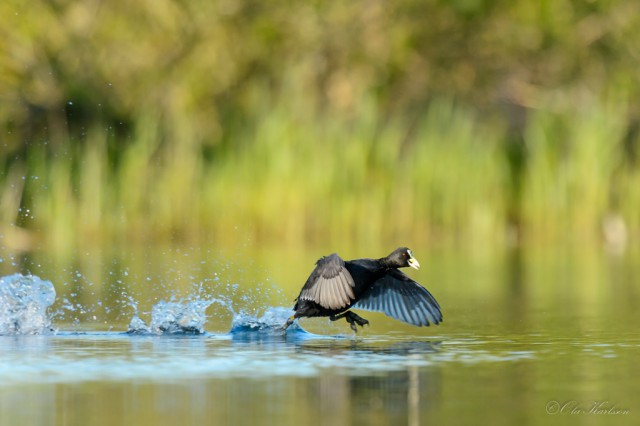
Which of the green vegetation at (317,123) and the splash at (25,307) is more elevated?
the green vegetation at (317,123)

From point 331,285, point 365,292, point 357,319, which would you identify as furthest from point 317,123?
point 331,285

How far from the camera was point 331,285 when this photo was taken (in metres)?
8.04

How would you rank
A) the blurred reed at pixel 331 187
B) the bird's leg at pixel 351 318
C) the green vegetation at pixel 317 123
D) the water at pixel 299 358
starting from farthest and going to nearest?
1. the green vegetation at pixel 317 123
2. the blurred reed at pixel 331 187
3. the bird's leg at pixel 351 318
4. the water at pixel 299 358

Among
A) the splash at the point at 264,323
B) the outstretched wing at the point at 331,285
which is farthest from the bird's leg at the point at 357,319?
the outstretched wing at the point at 331,285

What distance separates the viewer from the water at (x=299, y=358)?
17.7ft

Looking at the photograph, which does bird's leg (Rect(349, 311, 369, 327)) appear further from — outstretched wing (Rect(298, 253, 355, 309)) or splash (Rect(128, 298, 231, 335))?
splash (Rect(128, 298, 231, 335))

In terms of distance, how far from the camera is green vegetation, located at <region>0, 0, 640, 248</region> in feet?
57.0

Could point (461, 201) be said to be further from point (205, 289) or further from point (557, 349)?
point (557, 349)

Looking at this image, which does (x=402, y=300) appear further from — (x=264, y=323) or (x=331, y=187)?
(x=331, y=187)

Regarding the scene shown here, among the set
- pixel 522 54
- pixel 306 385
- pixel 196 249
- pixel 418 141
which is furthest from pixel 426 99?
pixel 306 385

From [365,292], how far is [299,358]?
81.4 inches

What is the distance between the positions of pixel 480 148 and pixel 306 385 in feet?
41.2

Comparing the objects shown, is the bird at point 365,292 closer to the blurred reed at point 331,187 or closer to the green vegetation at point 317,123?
the blurred reed at point 331,187

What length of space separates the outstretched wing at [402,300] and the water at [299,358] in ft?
0.40
